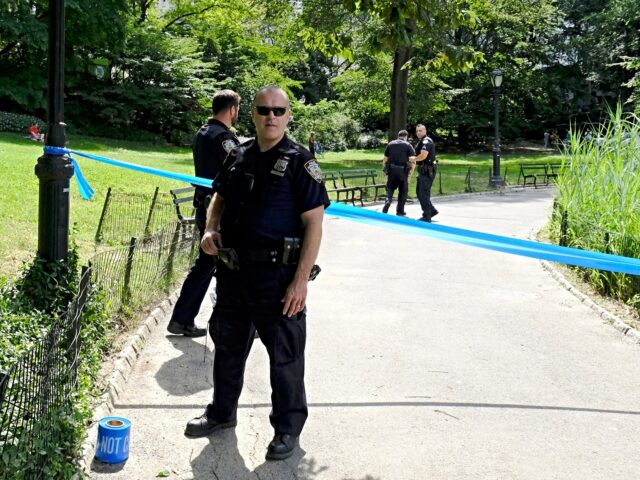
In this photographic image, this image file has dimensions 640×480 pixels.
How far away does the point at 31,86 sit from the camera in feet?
114

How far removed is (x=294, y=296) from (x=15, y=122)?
30.7 m

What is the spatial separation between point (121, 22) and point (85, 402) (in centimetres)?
3247

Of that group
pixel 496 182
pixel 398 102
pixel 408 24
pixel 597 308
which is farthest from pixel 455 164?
pixel 408 24

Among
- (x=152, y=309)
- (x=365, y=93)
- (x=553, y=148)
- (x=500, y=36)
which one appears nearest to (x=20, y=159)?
A: (x=152, y=309)

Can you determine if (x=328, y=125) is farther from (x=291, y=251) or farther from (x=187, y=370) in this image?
(x=291, y=251)

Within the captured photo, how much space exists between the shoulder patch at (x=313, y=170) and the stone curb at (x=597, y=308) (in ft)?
14.8

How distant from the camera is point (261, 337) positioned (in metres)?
4.64

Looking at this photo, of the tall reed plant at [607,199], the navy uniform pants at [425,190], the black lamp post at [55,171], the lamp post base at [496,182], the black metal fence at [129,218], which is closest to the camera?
the black lamp post at [55,171]

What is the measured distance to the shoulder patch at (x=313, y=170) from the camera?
4.43 meters

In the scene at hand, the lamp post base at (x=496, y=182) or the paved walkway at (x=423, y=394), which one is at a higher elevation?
the lamp post base at (x=496, y=182)

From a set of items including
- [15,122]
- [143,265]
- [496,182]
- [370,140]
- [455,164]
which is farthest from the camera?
[370,140]

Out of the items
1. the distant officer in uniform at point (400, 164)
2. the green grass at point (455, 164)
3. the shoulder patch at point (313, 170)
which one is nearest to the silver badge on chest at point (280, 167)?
the shoulder patch at point (313, 170)

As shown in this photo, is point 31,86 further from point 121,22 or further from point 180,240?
point 180,240

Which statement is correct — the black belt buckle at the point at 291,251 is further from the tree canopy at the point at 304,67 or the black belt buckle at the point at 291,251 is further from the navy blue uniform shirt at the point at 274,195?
the tree canopy at the point at 304,67
